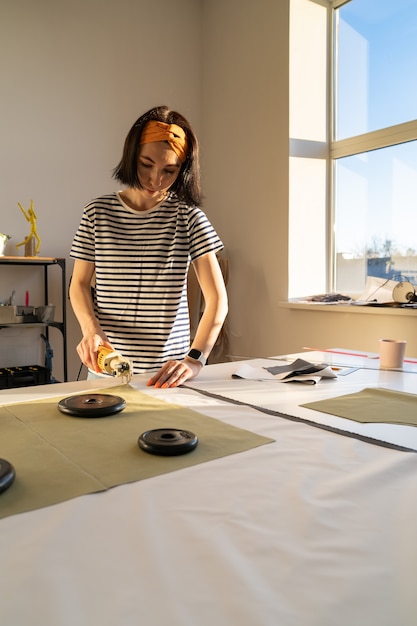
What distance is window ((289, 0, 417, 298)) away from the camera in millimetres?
2975

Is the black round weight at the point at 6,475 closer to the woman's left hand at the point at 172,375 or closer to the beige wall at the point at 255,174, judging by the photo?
the woman's left hand at the point at 172,375

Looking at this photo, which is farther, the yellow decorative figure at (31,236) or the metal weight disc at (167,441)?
the yellow decorative figure at (31,236)

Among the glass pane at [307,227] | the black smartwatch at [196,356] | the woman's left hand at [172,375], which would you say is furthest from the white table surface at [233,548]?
the glass pane at [307,227]

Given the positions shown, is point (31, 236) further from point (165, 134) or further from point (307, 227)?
point (165, 134)

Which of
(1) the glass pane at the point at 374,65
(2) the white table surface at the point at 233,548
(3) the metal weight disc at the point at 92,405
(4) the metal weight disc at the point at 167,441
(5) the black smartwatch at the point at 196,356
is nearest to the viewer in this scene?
(2) the white table surface at the point at 233,548

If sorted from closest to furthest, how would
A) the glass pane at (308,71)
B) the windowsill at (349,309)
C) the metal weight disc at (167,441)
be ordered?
the metal weight disc at (167,441) → the windowsill at (349,309) → the glass pane at (308,71)

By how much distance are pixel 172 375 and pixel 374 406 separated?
0.48m

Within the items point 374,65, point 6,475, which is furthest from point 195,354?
point 374,65

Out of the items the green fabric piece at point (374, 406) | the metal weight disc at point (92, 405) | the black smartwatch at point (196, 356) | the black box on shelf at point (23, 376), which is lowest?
the black box on shelf at point (23, 376)

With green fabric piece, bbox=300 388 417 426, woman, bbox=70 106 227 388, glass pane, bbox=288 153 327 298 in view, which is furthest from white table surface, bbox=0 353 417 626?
glass pane, bbox=288 153 327 298

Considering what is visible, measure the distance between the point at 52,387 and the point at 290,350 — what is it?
2.28m

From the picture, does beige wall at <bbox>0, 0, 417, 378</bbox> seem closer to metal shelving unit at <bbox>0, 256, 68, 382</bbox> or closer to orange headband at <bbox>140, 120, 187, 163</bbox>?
metal shelving unit at <bbox>0, 256, 68, 382</bbox>

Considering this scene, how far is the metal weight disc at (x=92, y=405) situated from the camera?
0.98 metres

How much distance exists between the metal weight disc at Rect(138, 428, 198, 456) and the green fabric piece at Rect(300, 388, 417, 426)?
36cm
